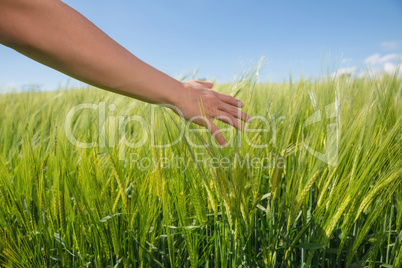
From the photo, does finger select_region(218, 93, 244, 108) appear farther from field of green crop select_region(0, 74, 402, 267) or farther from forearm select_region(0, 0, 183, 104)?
forearm select_region(0, 0, 183, 104)

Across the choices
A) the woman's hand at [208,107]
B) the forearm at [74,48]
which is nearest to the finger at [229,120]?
the woman's hand at [208,107]

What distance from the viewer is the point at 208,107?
703 millimetres

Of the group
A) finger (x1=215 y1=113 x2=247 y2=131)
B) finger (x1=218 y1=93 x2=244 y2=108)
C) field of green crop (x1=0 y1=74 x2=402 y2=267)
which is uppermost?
finger (x1=218 y1=93 x2=244 y2=108)

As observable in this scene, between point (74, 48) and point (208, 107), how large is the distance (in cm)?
31

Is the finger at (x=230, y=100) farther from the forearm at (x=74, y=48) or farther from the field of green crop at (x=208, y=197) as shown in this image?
the forearm at (x=74, y=48)

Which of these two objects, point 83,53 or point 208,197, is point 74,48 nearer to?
point 83,53

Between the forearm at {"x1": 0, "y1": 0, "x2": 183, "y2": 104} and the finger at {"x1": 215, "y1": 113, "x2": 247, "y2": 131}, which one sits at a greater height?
the forearm at {"x1": 0, "y1": 0, "x2": 183, "y2": 104}

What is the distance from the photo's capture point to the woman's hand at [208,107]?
65 cm

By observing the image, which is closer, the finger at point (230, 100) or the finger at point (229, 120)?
the finger at point (229, 120)

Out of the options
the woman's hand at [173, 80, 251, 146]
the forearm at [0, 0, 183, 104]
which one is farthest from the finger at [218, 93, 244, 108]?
the forearm at [0, 0, 183, 104]

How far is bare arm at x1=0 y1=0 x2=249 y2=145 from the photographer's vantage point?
0.48 metres

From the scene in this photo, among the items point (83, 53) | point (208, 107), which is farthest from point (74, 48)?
point (208, 107)

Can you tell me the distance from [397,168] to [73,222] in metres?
0.64

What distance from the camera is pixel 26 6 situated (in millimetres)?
478
